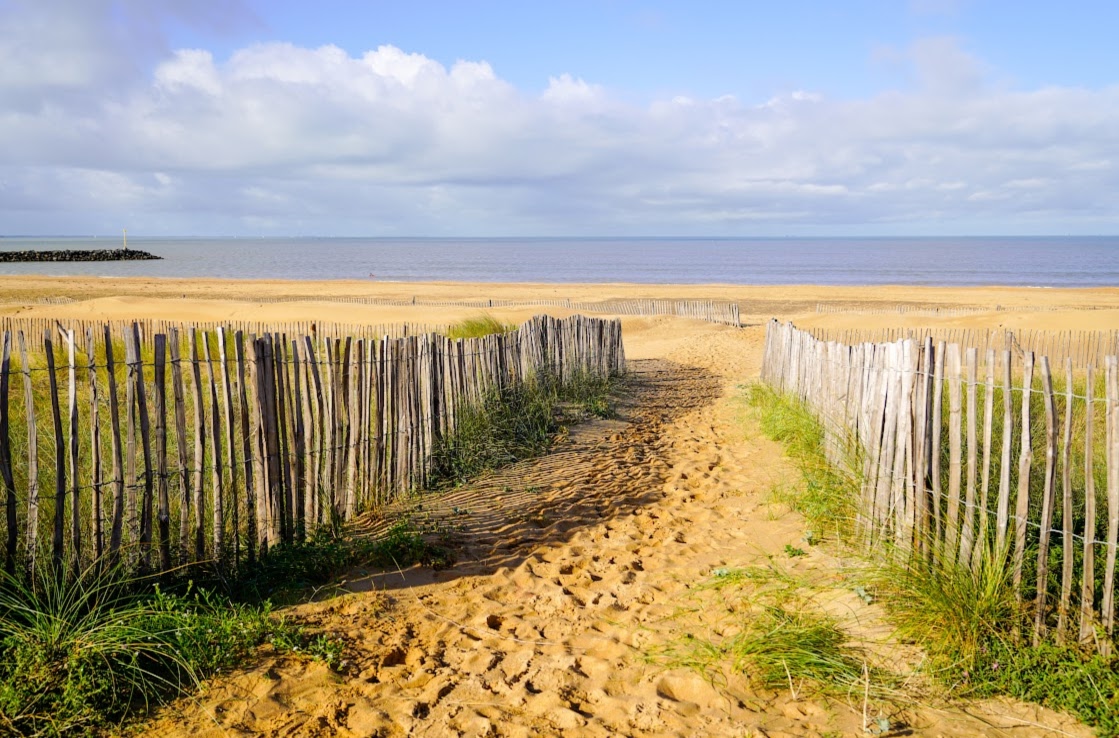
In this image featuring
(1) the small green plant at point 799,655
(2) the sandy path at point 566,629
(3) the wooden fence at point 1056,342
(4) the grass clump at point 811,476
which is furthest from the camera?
(3) the wooden fence at point 1056,342

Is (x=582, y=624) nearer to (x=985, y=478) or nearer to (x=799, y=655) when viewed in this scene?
(x=799, y=655)

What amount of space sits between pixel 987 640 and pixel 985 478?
718 millimetres

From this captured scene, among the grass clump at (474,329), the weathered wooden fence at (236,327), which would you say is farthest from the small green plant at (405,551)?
the weathered wooden fence at (236,327)

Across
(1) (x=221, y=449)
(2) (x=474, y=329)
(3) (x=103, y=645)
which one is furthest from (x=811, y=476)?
(2) (x=474, y=329)

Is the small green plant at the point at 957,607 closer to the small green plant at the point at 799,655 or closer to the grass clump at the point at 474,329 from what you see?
the small green plant at the point at 799,655

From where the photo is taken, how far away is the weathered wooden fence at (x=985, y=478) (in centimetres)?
345

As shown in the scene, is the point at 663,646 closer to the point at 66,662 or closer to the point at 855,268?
the point at 66,662

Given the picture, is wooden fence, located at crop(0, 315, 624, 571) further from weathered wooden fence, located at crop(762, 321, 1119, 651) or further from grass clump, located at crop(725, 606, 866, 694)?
weathered wooden fence, located at crop(762, 321, 1119, 651)

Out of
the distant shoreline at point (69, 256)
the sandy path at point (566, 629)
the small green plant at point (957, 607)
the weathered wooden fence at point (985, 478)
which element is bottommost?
the sandy path at point (566, 629)

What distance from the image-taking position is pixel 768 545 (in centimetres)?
530

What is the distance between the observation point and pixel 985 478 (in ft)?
12.2

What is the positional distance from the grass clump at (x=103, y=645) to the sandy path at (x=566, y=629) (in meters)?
0.17

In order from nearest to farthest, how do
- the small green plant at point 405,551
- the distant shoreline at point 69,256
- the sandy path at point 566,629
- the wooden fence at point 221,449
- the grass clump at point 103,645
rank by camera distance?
the grass clump at point 103,645 → the sandy path at point 566,629 → the wooden fence at point 221,449 → the small green plant at point 405,551 → the distant shoreline at point 69,256

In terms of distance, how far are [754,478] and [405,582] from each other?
352cm
